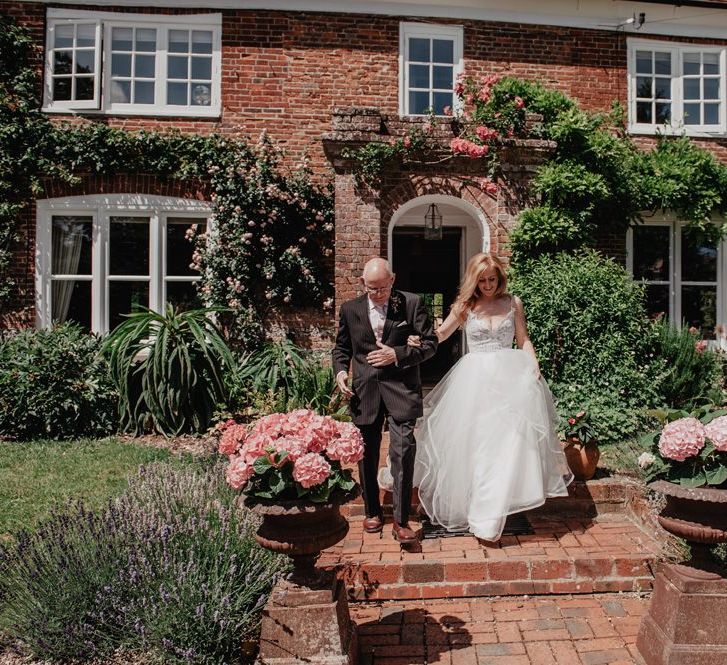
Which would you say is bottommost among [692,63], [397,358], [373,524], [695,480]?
[373,524]

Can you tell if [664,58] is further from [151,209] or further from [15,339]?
[15,339]

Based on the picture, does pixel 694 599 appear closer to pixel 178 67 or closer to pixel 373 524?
pixel 373 524

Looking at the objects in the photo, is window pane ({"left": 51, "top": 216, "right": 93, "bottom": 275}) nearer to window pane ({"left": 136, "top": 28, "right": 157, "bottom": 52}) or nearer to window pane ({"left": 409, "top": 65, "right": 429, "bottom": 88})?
window pane ({"left": 136, "top": 28, "right": 157, "bottom": 52})

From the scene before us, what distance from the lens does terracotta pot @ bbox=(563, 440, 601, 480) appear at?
4.73 metres

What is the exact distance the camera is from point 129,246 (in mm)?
8492

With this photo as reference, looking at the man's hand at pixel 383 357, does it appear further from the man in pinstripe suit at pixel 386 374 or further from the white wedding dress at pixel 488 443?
the white wedding dress at pixel 488 443

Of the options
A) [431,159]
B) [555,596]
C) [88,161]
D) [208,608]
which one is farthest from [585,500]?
[88,161]

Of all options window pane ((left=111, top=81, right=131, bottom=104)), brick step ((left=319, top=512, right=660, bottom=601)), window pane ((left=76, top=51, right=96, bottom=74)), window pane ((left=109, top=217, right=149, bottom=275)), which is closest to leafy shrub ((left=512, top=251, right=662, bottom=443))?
brick step ((left=319, top=512, right=660, bottom=601))

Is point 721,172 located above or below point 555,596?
above

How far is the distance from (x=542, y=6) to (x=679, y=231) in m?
3.99

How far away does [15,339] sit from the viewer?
7469 millimetres

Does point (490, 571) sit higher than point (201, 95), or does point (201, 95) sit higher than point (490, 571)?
point (201, 95)

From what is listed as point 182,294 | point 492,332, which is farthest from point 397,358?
point 182,294

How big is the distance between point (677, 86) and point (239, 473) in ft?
32.0
